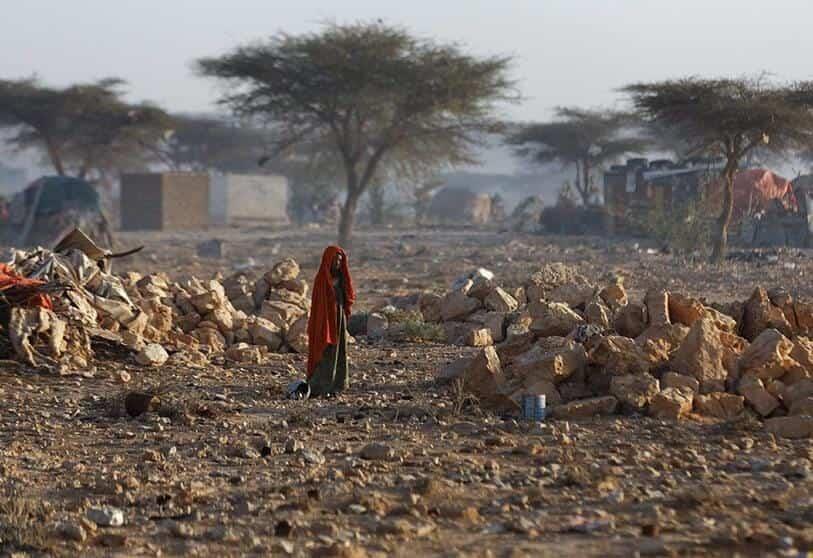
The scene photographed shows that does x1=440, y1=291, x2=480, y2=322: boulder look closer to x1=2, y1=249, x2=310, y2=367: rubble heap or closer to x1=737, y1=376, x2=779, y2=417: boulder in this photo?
x1=2, y1=249, x2=310, y2=367: rubble heap

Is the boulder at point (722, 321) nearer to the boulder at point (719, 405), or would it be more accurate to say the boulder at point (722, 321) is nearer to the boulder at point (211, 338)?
the boulder at point (719, 405)

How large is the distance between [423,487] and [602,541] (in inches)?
41.8

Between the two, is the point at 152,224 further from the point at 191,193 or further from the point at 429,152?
the point at 429,152

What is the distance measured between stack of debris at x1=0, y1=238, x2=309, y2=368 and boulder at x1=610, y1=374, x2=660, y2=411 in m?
3.70

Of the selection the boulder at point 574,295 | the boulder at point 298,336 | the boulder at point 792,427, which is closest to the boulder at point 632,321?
the boulder at point 792,427

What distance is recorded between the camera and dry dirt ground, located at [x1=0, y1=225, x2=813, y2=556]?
16.2 ft

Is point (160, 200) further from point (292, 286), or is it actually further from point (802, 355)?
point (802, 355)

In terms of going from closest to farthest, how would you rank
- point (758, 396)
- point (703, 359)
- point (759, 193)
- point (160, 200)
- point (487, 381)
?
point (758, 396) < point (703, 359) < point (487, 381) < point (759, 193) < point (160, 200)

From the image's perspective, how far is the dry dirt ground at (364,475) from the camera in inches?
195

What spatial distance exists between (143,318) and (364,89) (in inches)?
673

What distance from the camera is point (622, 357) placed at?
774cm

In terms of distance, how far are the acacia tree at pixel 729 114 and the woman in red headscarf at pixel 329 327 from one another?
42.8 ft

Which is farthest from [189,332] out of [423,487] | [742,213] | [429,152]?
[429,152]

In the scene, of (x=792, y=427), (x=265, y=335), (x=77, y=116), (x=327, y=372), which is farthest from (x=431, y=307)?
(x=77, y=116)
